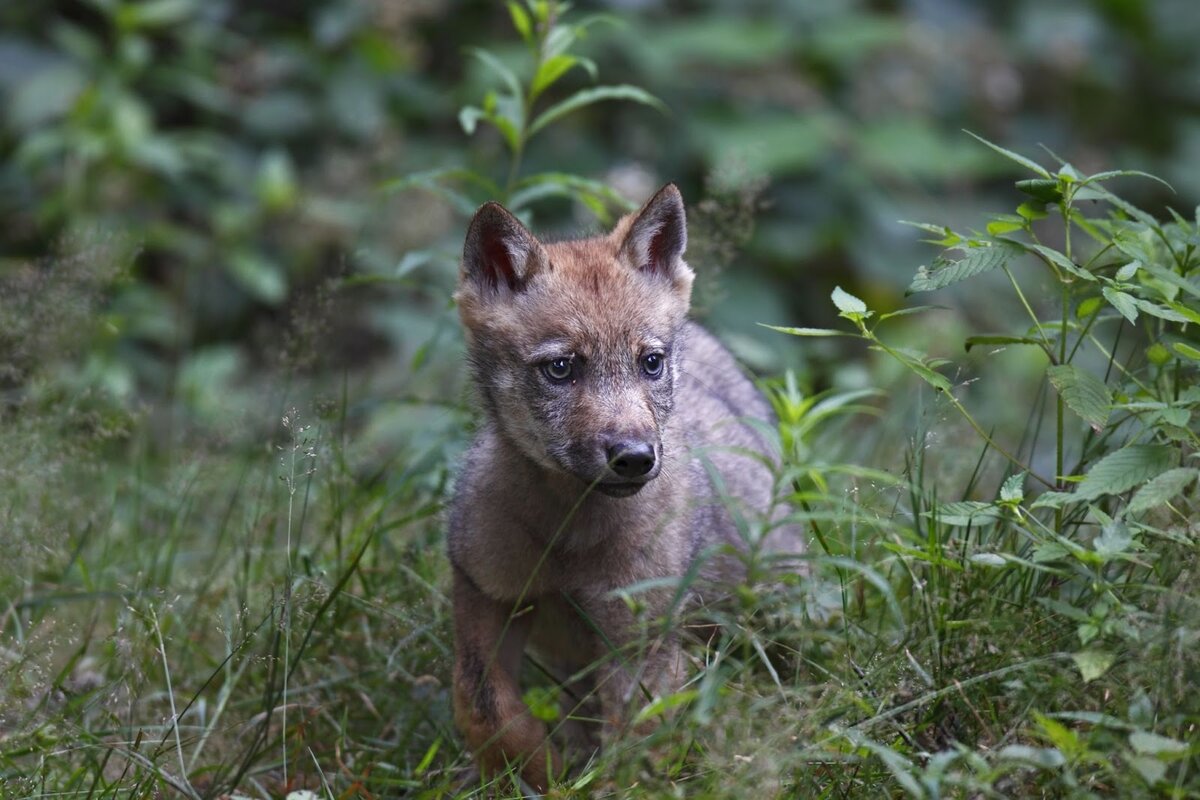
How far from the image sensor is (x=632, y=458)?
3.64 metres

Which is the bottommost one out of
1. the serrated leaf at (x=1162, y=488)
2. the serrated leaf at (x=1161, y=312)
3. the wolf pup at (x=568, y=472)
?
the wolf pup at (x=568, y=472)

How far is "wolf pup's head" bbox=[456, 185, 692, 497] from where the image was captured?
380cm

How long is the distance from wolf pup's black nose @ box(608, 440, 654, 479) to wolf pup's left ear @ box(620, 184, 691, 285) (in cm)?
86

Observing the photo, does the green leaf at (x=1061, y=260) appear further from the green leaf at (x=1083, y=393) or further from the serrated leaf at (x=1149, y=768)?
the serrated leaf at (x=1149, y=768)

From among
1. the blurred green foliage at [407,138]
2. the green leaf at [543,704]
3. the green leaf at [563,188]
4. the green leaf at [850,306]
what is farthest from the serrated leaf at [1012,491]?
the blurred green foliage at [407,138]

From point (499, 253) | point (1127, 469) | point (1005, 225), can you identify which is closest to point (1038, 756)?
point (1127, 469)

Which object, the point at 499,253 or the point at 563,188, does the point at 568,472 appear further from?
the point at 563,188

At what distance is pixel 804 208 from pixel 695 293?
3.55 m

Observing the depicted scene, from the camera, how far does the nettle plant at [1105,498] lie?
10.0 feet

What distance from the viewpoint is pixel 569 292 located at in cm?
413

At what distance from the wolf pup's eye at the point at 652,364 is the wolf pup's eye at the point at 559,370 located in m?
0.24

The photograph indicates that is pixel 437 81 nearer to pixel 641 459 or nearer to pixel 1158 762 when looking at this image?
pixel 641 459

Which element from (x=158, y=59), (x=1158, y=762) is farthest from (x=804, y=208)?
(x=1158, y=762)

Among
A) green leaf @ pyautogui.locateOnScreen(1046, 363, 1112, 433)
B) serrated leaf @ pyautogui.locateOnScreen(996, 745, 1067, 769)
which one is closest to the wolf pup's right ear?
green leaf @ pyautogui.locateOnScreen(1046, 363, 1112, 433)
